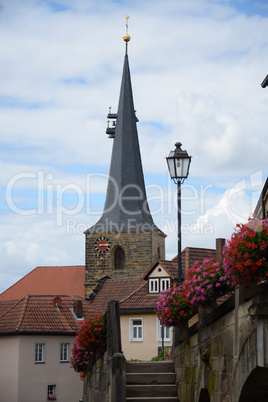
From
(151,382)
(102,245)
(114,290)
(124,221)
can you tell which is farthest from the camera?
(124,221)

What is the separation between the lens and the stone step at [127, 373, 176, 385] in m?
14.1

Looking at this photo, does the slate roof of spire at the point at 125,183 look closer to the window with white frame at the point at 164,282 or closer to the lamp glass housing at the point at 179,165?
the window with white frame at the point at 164,282

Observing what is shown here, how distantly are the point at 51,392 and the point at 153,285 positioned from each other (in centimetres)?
894

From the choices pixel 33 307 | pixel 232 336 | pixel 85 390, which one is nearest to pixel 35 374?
pixel 33 307

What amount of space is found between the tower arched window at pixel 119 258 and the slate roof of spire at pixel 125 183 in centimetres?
215

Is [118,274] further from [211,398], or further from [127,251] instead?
[211,398]

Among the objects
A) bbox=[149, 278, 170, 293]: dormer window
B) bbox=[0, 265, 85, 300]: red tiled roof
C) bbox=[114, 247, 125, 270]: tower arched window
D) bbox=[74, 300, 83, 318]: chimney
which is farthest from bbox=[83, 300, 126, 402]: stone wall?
bbox=[0, 265, 85, 300]: red tiled roof

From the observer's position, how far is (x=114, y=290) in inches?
2574

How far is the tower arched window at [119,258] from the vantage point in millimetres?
78000

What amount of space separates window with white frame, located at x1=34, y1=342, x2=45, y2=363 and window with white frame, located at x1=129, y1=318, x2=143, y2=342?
559cm

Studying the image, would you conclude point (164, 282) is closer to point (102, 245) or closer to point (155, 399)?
point (102, 245)

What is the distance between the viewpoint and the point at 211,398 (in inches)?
423

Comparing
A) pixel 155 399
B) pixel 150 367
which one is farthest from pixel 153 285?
pixel 155 399

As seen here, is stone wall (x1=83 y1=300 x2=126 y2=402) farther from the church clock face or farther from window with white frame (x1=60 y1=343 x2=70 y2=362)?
the church clock face
